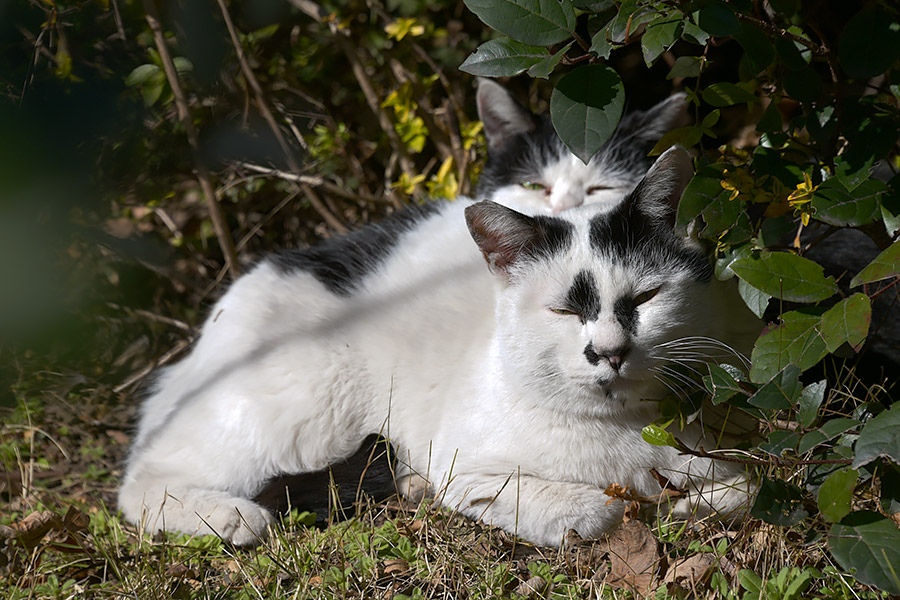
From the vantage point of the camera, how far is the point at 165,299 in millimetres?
3453

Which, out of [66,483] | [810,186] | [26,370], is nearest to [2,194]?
[26,370]

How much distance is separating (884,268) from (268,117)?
248 cm

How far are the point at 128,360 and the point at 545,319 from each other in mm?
2216

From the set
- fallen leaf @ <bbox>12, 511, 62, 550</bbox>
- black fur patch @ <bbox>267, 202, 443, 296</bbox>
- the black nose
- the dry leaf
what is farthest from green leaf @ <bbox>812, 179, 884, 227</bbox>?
fallen leaf @ <bbox>12, 511, 62, 550</bbox>

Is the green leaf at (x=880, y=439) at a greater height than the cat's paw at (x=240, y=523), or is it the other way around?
the green leaf at (x=880, y=439)

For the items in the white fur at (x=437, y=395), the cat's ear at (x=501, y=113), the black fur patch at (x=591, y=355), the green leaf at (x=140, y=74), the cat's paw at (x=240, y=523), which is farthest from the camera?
the cat's ear at (x=501, y=113)

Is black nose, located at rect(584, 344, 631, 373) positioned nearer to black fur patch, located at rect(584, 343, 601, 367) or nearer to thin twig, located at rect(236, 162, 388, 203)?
black fur patch, located at rect(584, 343, 601, 367)

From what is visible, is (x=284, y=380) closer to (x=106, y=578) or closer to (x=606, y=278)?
(x=106, y=578)

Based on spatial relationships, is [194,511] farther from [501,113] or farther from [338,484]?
[501,113]

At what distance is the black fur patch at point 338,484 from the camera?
208 cm

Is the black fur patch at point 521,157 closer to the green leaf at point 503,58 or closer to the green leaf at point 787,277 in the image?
the green leaf at point 503,58

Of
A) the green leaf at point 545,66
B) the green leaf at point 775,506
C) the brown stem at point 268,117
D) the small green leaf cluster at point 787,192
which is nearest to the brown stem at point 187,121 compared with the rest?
the brown stem at point 268,117

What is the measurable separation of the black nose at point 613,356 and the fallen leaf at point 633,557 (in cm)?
40

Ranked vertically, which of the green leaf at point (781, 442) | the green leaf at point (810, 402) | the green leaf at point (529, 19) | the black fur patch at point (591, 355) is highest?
the green leaf at point (529, 19)
